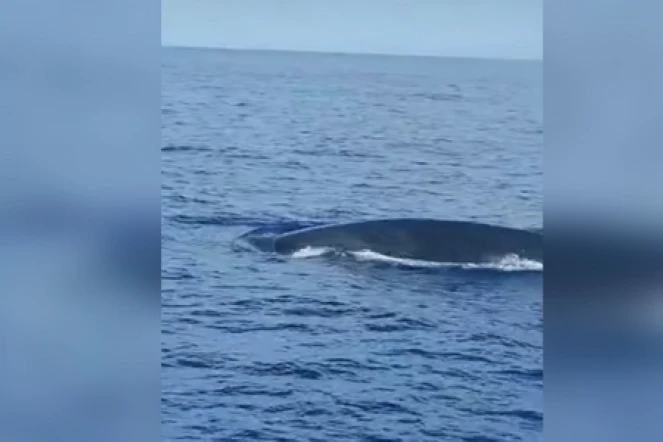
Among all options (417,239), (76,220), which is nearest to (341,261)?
(417,239)

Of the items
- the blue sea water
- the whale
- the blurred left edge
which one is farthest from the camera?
the whale

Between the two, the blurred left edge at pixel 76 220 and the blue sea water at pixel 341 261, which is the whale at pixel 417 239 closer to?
the blue sea water at pixel 341 261

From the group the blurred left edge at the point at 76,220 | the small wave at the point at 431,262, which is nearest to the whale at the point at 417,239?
the small wave at the point at 431,262

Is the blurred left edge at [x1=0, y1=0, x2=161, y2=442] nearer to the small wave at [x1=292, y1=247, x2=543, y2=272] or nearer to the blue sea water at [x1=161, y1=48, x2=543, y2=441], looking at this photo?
the blue sea water at [x1=161, y1=48, x2=543, y2=441]

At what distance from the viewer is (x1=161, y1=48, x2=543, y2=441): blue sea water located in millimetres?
2752

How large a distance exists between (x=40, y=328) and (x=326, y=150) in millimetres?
909

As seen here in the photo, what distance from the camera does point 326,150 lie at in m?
2.84

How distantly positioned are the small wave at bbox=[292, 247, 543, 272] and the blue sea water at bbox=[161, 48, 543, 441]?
22 mm

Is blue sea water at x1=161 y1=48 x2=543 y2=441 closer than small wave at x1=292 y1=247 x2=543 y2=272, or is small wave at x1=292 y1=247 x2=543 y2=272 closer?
blue sea water at x1=161 y1=48 x2=543 y2=441

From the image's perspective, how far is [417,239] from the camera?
9.52 ft

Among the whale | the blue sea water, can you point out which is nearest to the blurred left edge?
the blue sea water

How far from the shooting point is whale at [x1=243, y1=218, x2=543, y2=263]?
285cm

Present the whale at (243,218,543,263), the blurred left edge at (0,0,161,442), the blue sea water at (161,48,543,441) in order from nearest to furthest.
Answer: the blurred left edge at (0,0,161,442) → the blue sea water at (161,48,543,441) → the whale at (243,218,543,263)

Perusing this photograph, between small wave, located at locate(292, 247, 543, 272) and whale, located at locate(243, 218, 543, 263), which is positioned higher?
whale, located at locate(243, 218, 543, 263)
